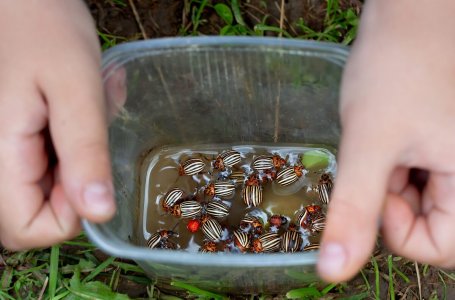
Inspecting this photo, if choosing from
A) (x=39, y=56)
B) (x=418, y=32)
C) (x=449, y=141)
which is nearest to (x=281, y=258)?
(x=449, y=141)

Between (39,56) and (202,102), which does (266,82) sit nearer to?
(202,102)

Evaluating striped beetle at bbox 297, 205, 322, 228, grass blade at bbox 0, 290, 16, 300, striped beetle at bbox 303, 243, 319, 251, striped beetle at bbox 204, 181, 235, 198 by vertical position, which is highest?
striped beetle at bbox 204, 181, 235, 198

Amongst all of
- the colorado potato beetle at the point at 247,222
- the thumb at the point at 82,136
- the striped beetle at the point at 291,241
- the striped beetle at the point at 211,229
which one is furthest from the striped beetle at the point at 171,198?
the thumb at the point at 82,136

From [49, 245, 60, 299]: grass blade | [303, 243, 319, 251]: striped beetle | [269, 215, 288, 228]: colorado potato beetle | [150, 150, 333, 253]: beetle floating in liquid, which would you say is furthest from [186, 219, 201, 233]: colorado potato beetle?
[49, 245, 60, 299]: grass blade

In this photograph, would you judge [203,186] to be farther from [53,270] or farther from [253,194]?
[53,270]

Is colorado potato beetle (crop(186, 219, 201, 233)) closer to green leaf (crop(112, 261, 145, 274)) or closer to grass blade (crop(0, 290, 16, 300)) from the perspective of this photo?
green leaf (crop(112, 261, 145, 274))

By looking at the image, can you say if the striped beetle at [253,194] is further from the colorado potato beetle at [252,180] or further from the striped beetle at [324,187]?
the striped beetle at [324,187]
